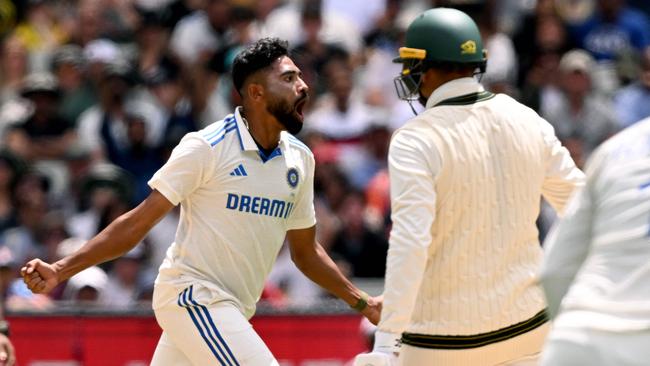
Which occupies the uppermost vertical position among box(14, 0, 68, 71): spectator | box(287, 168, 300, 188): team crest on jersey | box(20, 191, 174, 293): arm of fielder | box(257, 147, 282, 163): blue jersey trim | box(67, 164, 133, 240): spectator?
box(257, 147, 282, 163): blue jersey trim

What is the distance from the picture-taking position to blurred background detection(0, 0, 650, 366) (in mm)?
10516

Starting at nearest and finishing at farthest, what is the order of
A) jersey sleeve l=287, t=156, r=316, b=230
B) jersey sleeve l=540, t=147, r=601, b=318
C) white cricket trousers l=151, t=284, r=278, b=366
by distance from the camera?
jersey sleeve l=540, t=147, r=601, b=318, white cricket trousers l=151, t=284, r=278, b=366, jersey sleeve l=287, t=156, r=316, b=230

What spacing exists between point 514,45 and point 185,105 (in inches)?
139

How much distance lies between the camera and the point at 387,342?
5.86 metres

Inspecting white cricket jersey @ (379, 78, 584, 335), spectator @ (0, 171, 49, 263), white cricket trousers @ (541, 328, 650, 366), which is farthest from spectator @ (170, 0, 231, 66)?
white cricket trousers @ (541, 328, 650, 366)

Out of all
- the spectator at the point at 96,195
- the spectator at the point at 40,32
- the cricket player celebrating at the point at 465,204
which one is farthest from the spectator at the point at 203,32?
the cricket player celebrating at the point at 465,204

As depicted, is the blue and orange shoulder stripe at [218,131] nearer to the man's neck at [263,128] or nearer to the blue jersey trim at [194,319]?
the man's neck at [263,128]

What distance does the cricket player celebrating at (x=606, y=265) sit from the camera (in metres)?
4.26

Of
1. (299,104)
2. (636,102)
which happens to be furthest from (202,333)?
(636,102)

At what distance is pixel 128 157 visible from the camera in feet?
43.1

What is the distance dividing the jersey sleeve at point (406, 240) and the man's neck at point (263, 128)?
1.21 metres

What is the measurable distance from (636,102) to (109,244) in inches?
307

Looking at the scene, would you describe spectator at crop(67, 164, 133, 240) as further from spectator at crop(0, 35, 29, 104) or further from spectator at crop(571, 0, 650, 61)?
spectator at crop(571, 0, 650, 61)

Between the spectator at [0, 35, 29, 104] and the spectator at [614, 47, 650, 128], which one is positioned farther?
Result: the spectator at [0, 35, 29, 104]
